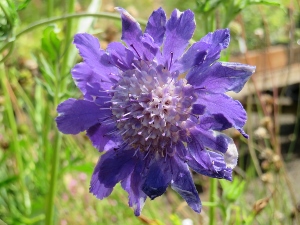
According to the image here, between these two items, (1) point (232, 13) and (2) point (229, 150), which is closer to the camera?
(2) point (229, 150)

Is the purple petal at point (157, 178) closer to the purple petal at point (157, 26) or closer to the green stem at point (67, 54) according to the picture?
the purple petal at point (157, 26)

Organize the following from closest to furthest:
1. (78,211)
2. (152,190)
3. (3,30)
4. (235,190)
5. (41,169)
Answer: (152,190)
(3,30)
(235,190)
(41,169)
(78,211)

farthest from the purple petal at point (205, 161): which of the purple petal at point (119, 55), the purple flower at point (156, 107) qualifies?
the purple petal at point (119, 55)

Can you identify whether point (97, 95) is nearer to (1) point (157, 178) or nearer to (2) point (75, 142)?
(1) point (157, 178)

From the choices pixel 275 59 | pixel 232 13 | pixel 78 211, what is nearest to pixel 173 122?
pixel 232 13

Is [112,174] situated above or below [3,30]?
below

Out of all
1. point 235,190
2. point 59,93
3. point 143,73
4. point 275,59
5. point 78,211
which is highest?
point 143,73

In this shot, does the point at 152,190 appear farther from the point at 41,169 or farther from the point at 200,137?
the point at 41,169

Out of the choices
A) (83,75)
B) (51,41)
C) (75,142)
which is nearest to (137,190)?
(83,75)
